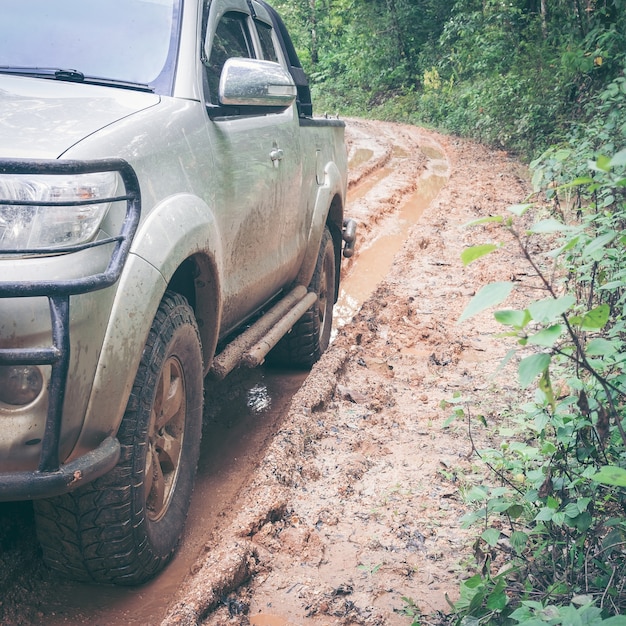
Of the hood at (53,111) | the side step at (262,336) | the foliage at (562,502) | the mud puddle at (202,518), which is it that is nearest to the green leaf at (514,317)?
the foliage at (562,502)

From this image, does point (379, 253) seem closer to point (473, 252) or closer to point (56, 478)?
point (56, 478)

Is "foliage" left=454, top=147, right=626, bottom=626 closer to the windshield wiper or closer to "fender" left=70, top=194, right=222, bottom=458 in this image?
"fender" left=70, top=194, right=222, bottom=458

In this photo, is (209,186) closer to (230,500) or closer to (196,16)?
(196,16)

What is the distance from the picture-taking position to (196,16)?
124 inches

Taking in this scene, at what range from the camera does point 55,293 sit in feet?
6.24

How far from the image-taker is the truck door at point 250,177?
3127 mm

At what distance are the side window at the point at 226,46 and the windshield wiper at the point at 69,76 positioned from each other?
331 millimetres

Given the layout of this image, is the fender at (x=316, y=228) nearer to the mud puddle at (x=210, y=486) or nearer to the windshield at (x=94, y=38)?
the mud puddle at (x=210, y=486)

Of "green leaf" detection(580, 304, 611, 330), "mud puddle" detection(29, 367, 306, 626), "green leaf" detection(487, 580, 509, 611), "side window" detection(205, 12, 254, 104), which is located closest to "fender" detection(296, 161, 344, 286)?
"mud puddle" detection(29, 367, 306, 626)

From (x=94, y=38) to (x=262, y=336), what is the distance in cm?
154

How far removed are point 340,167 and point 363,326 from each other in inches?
46.5

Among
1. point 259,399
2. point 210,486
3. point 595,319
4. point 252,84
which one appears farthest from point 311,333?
point 595,319

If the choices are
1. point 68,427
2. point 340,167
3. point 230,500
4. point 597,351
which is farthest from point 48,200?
point 340,167

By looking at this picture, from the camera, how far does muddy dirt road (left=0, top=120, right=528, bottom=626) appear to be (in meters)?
2.51
